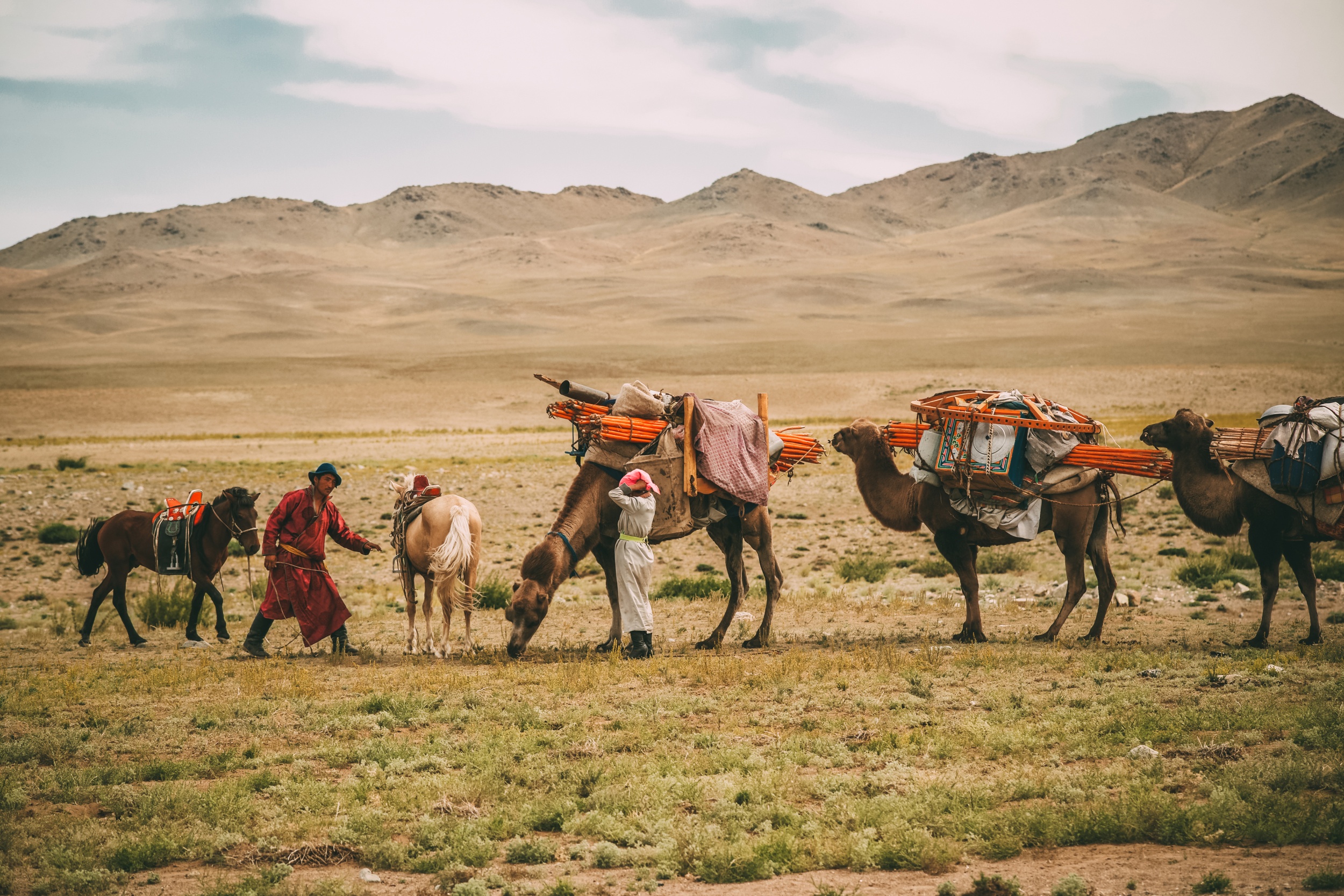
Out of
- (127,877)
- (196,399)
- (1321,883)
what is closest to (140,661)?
(127,877)

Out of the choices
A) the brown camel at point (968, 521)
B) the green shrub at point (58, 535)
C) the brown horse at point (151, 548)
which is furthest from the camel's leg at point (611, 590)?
the green shrub at point (58, 535)

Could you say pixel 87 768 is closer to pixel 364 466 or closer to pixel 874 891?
pixel 874 891

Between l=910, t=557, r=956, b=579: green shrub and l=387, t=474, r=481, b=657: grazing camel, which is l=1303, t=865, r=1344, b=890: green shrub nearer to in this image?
l=387, t=474, r=481, b=657: grazing camel

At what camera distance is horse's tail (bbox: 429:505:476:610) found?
11.0 meters

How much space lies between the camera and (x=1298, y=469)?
9805 mm

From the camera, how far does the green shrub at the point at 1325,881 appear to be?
4965 millimetres

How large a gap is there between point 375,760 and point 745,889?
3097 millimetres

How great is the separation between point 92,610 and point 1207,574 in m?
14.0

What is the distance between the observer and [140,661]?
1093 cm

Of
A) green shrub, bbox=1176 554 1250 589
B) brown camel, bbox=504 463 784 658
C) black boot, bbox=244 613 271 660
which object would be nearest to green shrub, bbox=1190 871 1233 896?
brown camel, bbox=504 463 784 658

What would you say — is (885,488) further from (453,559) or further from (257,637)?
(257,637)

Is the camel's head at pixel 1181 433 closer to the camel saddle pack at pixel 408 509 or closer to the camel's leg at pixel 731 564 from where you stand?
the camel's leg at pixel 731 564

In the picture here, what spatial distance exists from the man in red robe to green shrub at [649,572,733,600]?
4.95 metres

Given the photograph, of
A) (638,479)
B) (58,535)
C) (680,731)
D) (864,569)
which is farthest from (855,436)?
(58,535)
